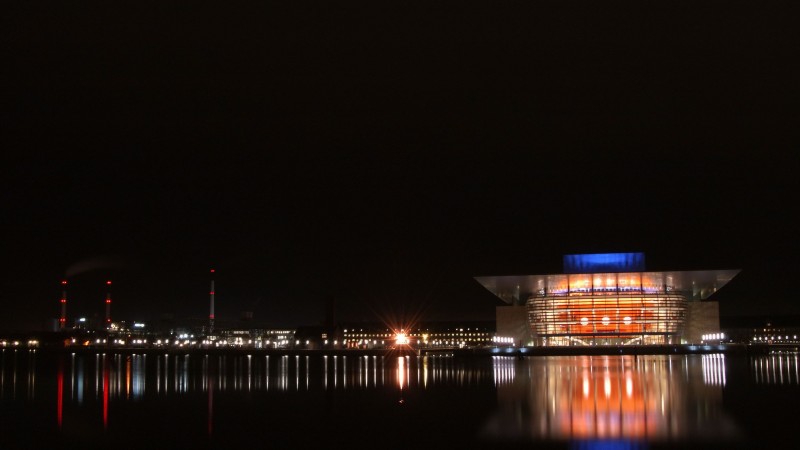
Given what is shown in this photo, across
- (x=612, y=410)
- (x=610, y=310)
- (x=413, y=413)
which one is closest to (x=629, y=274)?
(x=610, y=310)

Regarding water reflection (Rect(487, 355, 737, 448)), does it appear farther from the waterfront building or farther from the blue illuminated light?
the waterfront building

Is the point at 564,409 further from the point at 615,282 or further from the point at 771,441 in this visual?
the point at 615,282

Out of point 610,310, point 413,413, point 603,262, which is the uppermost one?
point 603,262

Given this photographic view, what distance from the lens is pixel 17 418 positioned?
19422 mm

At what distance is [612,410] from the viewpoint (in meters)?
18.8

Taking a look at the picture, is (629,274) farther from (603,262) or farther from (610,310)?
(610,310)

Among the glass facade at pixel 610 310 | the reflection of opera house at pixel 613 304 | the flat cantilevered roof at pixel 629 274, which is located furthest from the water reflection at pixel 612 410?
the glass facade at pixel 610 310

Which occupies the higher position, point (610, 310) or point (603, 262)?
point (603, 262)

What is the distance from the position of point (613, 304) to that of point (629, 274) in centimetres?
447

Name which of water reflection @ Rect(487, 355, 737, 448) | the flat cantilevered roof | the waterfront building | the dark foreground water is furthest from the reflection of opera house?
the waterfront building

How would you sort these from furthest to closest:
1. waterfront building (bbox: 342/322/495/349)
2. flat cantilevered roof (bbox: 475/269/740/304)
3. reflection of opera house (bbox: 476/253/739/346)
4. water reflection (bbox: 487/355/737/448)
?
waterfront building (bbox: 342/322/495/349)
reflection of opera house (bbox: 476/253/739/346)
flat cantilevered roof (bbox: 475/269/740/304)
water reflection (bbox: 487/355/737/448)

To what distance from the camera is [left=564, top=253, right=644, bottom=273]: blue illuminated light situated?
74062 millimetres

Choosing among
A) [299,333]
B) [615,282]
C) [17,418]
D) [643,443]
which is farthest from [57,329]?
[643,443]

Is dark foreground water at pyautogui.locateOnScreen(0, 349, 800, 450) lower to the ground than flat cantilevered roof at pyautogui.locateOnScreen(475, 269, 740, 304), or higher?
lower
